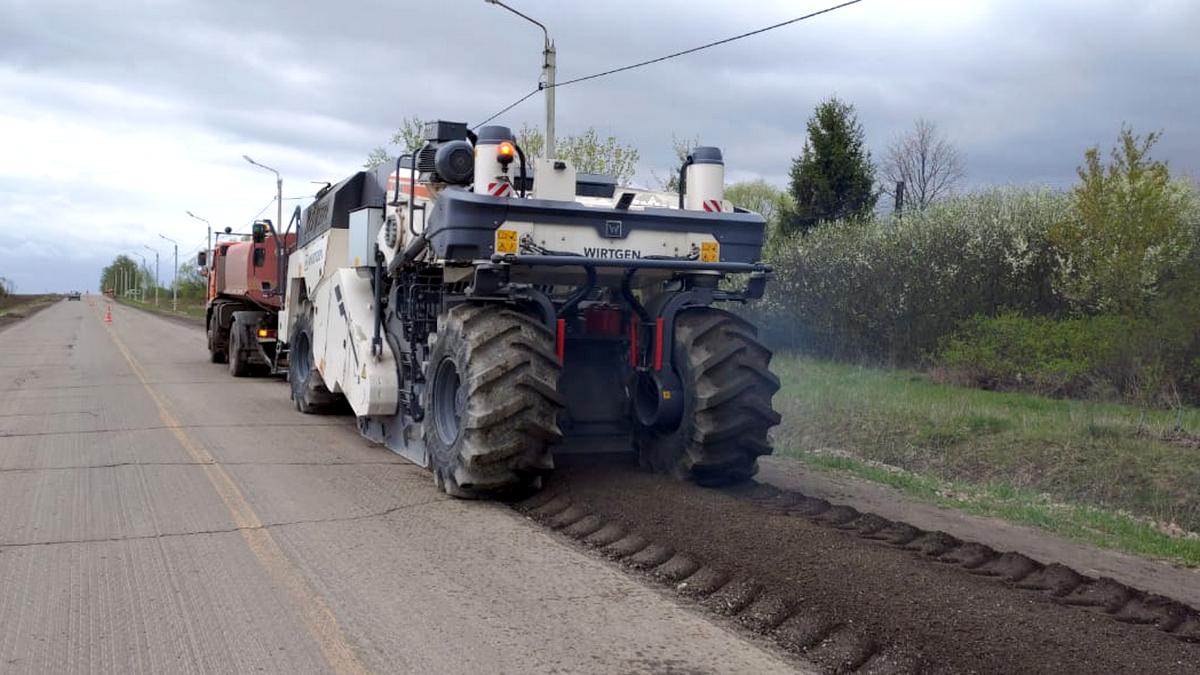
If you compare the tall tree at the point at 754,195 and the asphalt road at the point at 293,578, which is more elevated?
the tall tree at the point at 754,195

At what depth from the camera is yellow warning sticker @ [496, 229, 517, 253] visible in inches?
316

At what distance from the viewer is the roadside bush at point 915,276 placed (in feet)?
68.4

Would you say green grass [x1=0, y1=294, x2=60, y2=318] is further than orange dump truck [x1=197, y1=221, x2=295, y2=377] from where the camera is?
Yes

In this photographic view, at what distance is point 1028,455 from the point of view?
11.6 meters

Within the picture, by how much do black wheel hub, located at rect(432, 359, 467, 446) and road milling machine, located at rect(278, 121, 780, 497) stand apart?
12 millimetres

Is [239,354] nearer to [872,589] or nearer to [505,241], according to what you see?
[505,241]

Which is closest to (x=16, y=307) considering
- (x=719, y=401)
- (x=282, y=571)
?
(x=719, y=401)

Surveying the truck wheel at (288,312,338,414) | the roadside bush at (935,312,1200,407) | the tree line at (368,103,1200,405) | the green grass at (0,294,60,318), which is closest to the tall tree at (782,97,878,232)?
the tree line at (368,103,1200,405)

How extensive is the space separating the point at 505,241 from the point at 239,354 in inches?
509

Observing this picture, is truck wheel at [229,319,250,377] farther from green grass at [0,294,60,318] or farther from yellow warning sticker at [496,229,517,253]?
green grass at [0,294,60,318]

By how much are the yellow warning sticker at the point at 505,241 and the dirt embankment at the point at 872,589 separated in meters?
1.91

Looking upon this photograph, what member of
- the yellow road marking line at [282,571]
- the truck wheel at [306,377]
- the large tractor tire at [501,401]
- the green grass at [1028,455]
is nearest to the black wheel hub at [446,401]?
the large tractor tire at [501,401]

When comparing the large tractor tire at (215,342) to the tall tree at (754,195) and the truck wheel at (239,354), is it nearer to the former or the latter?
the truck wheel at (239,354)

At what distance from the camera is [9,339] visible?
35.3m
